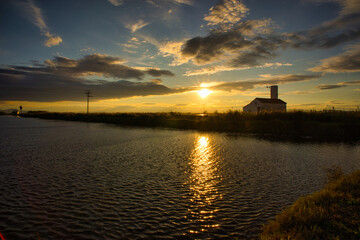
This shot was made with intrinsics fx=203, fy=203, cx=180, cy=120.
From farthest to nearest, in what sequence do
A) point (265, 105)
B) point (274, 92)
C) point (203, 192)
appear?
point (274, 92), point (265, 105), point (203, 192)

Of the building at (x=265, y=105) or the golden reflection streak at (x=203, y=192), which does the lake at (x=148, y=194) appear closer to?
the golden reflection streak at (x=203, y=192)

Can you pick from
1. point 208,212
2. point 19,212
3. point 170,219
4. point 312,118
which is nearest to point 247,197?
point 208,212

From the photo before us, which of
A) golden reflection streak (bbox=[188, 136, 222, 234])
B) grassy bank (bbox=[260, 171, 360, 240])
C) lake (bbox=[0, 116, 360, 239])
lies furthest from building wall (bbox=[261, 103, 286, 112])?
grassy bank (bbox=[260, 171, 360, 240])

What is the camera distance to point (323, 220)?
5801 millimetres

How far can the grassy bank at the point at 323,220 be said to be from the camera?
16.9ft

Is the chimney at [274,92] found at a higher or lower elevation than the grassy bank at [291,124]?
higher

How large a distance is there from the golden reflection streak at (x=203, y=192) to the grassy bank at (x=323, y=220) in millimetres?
1977

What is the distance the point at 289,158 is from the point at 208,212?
13.1 m

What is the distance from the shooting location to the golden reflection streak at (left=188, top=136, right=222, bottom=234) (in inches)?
285

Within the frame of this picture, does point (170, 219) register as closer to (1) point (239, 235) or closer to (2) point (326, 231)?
(1) point (239, 235)

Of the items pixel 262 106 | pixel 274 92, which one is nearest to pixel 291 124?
pixel 262 106

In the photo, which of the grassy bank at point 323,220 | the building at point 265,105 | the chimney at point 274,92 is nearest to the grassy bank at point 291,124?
the building at point 265,105

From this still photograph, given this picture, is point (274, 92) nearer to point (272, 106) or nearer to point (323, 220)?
point (272, 106)

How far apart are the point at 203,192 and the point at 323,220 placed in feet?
16.6
